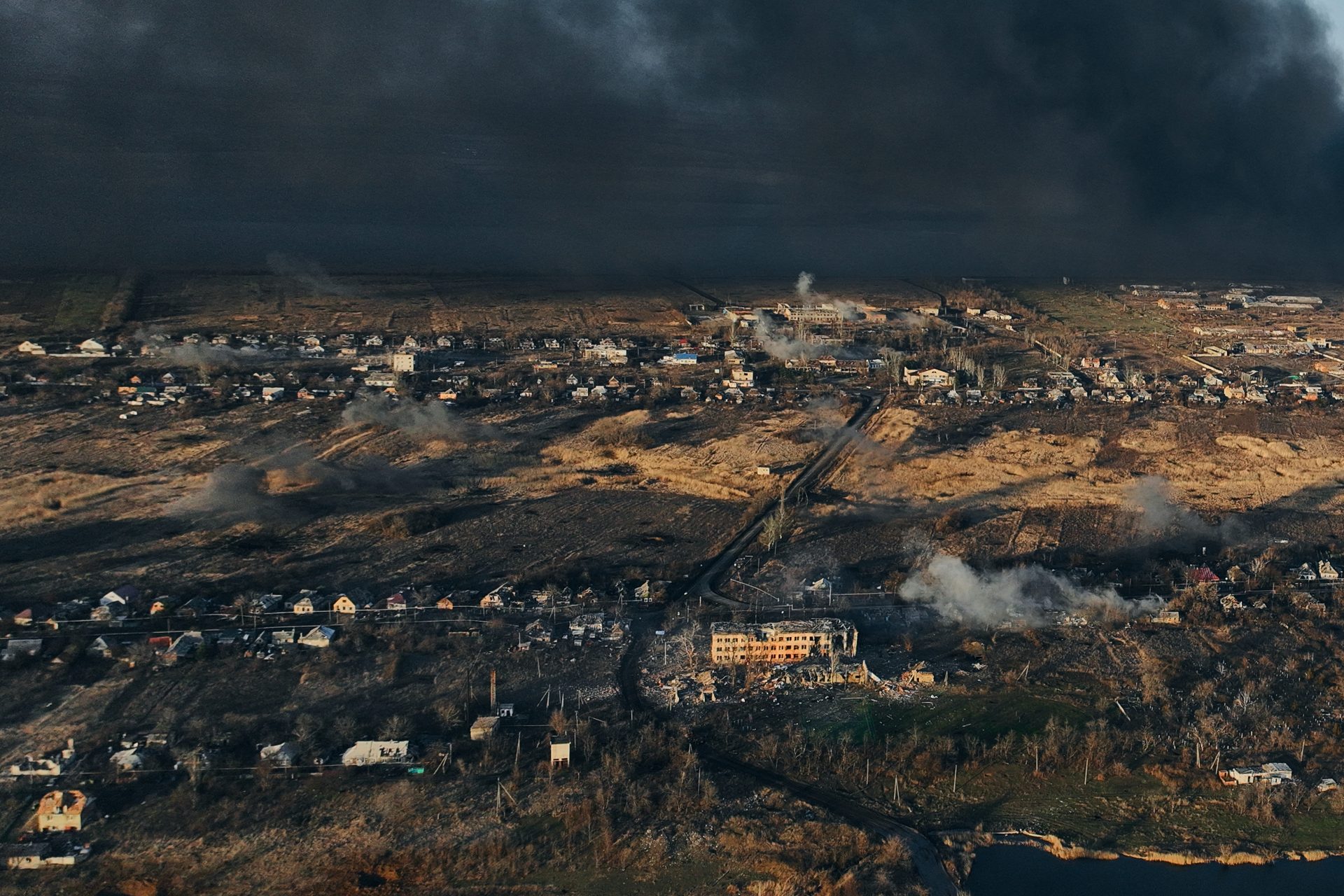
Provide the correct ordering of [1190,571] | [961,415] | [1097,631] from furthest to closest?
1. [961,415]
2. [1190,571]
3. [1097,631]

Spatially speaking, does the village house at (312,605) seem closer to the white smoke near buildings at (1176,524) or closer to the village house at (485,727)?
the village house at (485,727)

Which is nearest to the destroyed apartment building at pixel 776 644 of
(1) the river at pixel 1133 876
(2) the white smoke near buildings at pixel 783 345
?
(1) the river at pixel 1133 876

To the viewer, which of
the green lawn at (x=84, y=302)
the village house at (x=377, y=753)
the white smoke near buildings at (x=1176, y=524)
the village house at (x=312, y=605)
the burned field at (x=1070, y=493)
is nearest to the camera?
the village house at (x=377, y=753)

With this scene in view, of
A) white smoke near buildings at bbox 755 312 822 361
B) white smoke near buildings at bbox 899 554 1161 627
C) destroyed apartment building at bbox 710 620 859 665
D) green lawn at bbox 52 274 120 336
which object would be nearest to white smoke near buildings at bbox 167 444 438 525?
destroyed apartment building at bbox 710 620 859 665

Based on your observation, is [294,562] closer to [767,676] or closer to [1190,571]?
[767,676]

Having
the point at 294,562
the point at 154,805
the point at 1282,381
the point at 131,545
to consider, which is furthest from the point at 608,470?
the point at 1282,381

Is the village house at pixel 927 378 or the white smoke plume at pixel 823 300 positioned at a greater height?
the white smoke plume at pixel 823 300

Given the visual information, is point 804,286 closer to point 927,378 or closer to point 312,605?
point 927,378

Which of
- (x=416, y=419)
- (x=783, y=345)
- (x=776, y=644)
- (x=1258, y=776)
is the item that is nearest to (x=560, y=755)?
(x=776, y=644)
